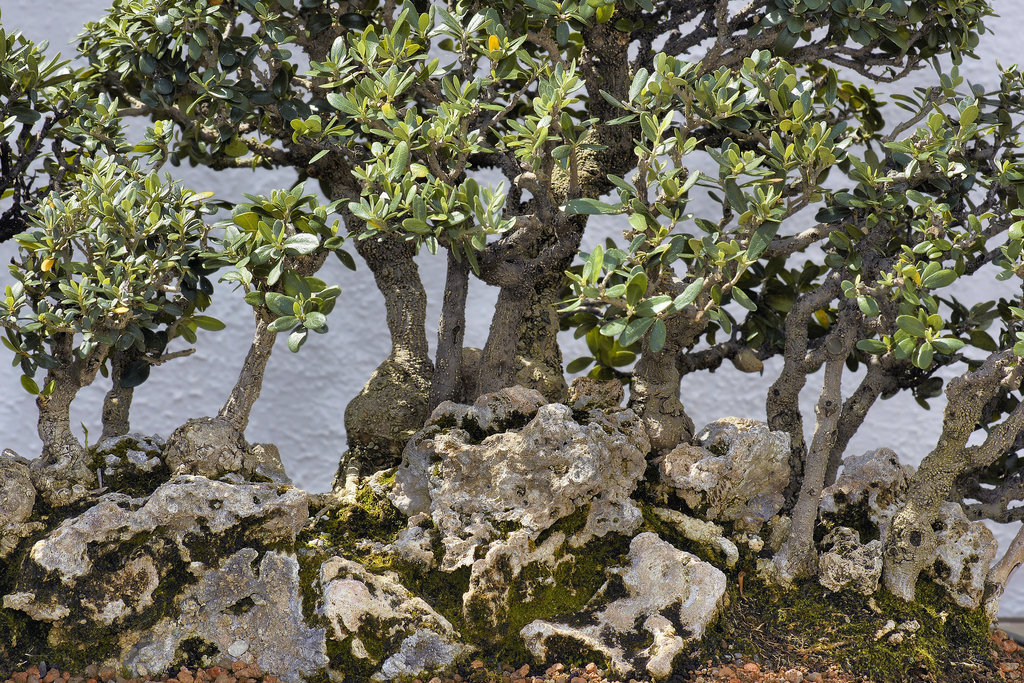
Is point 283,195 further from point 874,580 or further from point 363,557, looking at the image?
point 874,580

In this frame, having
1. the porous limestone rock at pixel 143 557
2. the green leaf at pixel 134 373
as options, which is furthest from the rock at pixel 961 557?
the green leaf at pixel 134 373

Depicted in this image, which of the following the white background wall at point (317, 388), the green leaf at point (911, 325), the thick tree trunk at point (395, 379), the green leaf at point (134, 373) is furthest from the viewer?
the white background wall at point (317, 388)

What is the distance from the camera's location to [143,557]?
1385 mm

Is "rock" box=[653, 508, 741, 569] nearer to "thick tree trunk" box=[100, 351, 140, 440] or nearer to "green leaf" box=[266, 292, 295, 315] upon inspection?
"green leaf" box=[266, 292, 295, 315]

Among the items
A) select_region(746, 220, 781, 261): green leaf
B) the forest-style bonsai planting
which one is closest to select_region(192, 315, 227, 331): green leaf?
the forest-style bonsai planting

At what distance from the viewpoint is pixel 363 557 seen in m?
1.49

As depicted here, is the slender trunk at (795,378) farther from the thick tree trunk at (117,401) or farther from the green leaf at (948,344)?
the thick tree trunk at (117,401)

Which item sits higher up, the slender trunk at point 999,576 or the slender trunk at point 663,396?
the slender trunk at point 663,396

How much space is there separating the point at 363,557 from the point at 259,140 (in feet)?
3.25

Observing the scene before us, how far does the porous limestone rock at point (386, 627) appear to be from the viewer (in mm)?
1357

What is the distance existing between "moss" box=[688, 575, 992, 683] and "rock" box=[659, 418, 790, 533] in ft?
0.44

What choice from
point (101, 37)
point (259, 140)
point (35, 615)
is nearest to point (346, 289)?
point (259, 140)

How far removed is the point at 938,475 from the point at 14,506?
154 centimetres

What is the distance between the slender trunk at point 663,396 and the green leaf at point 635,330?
1.35 ft
